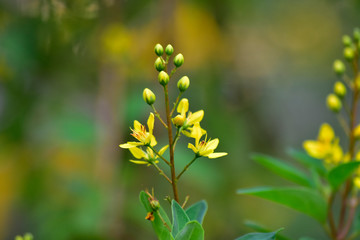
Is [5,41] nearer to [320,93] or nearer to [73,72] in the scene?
[73,72]

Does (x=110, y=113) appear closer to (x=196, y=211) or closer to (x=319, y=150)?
(x=319, y=150)

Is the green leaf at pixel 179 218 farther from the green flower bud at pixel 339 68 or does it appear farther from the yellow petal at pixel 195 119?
the green flower bud at pixel 339 68

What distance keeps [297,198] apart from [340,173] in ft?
0.27

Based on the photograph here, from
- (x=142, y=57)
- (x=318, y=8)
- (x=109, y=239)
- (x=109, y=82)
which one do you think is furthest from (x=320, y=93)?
(x=109, y=239)

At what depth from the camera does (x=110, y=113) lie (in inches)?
78.6

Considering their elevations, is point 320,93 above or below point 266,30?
below

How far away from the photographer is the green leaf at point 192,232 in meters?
0.54

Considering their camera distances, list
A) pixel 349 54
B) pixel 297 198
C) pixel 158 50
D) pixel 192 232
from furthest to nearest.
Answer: pixel 349 54
pixel 297 198
pixel 158 50
pixel 192 232

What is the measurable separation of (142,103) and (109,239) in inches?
22.0

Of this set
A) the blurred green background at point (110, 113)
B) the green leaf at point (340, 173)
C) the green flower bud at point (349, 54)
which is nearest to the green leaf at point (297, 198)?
the green leaf at point (340, 173)

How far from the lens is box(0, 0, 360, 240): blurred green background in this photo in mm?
1966

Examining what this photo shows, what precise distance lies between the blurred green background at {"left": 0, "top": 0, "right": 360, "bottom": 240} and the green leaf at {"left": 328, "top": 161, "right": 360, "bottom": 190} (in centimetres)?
108

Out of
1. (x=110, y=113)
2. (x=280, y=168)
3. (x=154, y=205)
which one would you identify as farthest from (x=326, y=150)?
(x=110, y=113)

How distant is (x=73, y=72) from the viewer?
87.2 inches
